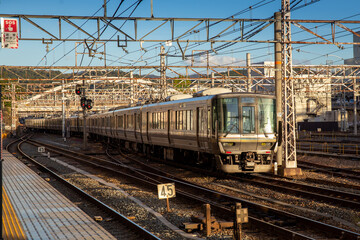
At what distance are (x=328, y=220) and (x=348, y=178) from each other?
7874 mm

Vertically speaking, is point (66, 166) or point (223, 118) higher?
point (223, 118)

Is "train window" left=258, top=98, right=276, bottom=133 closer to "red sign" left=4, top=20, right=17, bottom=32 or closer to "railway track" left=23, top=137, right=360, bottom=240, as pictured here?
"railway track" left=23, top=137, right=360, bottom=240

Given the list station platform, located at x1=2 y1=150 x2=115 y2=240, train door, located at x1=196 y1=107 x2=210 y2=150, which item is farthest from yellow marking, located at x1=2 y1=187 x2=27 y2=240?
train door, located at x1=196 y1=107 x2=210 y2=150

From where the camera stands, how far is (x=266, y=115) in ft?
54.4

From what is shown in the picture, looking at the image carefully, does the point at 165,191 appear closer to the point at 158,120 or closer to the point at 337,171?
the point at 337,171

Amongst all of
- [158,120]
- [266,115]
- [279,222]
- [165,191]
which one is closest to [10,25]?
[158,120]

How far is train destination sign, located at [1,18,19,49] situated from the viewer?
16.3m

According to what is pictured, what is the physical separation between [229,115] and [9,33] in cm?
835

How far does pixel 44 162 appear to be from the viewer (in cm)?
2709

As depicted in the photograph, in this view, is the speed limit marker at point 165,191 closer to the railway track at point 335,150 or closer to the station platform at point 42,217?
the station platform at point 42,217

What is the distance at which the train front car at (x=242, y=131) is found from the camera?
1619cm

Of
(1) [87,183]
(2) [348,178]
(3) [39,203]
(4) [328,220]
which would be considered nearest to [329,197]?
(4) [328,220]

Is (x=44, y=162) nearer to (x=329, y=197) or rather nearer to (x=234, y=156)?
(x=234, y=156)

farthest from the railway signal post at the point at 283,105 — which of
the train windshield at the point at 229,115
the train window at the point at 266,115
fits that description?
the train windshield at the point at 229,115
